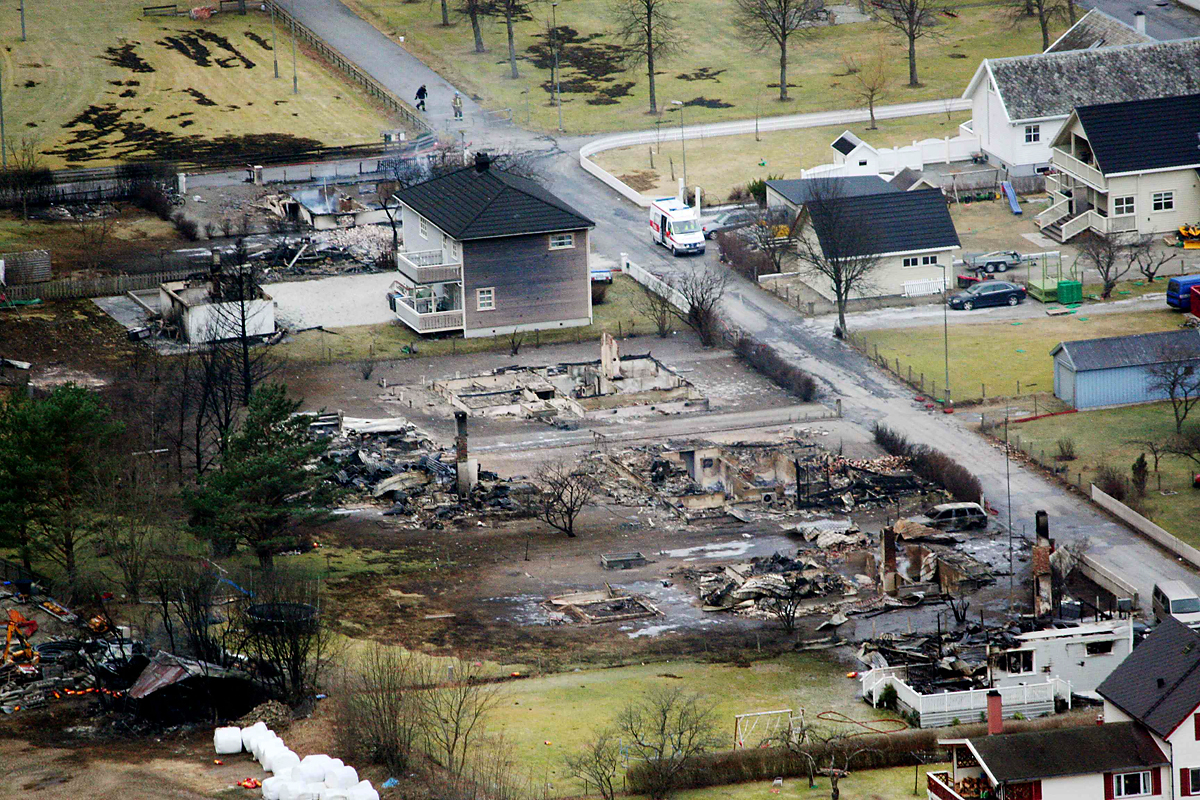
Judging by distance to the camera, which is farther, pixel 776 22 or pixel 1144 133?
pixel 776 22

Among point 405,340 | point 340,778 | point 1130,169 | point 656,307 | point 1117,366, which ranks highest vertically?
point 1130,169

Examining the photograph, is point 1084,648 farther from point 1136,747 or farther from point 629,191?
point 629,191

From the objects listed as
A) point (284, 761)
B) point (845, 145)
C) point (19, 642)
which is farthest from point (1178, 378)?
point (19, 642)

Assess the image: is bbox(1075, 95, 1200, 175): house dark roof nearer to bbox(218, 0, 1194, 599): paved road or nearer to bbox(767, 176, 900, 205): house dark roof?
bbox(767, 176, 900, 205): house dark roof

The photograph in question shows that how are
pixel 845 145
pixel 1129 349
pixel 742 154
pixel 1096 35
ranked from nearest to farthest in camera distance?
pixel 1129 349 → pixel 845 145 → pixel 742 154 → pixel 1096 35

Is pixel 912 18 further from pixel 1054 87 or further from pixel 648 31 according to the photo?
pixel 1054 87

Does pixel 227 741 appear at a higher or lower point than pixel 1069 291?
lower
